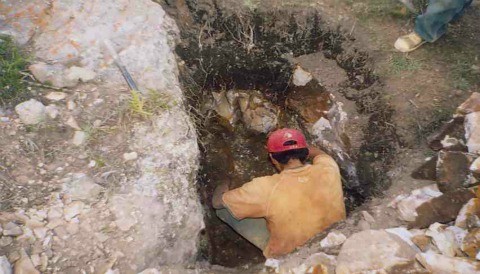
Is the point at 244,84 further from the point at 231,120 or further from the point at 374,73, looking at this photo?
the point at 374,73

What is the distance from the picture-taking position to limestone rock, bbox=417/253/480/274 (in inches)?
65.6

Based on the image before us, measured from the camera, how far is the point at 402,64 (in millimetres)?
2898

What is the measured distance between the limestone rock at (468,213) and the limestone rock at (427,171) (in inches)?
15.0

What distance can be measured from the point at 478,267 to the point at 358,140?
1.34 meters

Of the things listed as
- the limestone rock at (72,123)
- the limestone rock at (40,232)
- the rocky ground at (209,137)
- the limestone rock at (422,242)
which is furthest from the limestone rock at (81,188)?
the limestone rock at (422,242)

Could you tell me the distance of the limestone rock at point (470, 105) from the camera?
2.42 m

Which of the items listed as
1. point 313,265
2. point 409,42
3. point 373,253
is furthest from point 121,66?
point 409,42

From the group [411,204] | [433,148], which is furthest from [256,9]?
[411,204]

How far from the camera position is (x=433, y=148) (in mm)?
2535

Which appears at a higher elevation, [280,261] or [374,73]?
[374,73]

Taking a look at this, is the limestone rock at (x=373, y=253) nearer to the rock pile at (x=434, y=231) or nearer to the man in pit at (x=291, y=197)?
the rock pile at (x=434, y=231)

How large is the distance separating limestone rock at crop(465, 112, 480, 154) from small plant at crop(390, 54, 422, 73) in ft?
2.08

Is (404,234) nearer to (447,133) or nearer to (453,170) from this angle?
(453,170)

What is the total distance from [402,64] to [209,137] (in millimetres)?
1622
